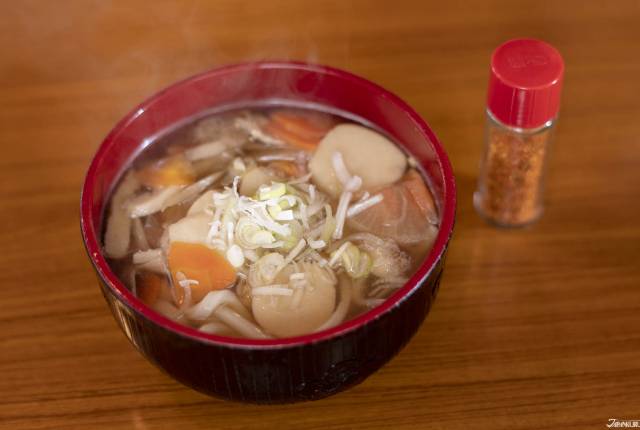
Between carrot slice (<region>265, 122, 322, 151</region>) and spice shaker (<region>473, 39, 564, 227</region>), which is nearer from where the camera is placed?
spice shaker (<region>473, 39, 564, 227</region>)

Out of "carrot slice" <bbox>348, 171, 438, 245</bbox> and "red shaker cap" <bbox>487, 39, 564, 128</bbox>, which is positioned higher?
"red shaker cap" <bbox>487, 39, 564, 128</bbox>

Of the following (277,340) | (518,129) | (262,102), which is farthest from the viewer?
(262,102)

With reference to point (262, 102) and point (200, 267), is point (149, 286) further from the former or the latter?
point (262, 102)

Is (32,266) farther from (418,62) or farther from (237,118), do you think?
(418,62)

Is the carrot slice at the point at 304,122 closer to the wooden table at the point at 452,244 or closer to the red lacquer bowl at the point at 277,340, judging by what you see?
the red lacquer bowl at the point at 277,340

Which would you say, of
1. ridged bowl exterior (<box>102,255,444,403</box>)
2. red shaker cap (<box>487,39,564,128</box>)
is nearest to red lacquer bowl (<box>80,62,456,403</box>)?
ridged bowl exterior (<box>102,255,444,403</box>)

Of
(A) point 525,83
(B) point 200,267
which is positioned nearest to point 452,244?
(A) point 525,83

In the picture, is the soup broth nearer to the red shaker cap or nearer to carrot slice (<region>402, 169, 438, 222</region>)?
carrot slice (<region>402, 169, 438, 222</region>)
